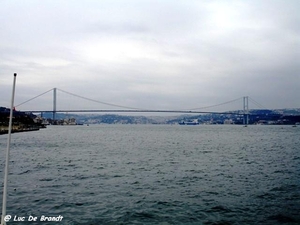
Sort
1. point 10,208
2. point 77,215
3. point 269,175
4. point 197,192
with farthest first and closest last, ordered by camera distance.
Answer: point 269,175 < point 197,192 < point 10,208 < point 77,215

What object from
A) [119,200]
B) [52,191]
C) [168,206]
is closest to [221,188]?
[168,206]

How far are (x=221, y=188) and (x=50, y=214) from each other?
6.40m

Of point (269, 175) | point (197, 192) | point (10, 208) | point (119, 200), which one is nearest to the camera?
point (10, 208)

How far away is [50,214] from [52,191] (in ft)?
9.02

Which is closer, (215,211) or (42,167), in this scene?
(215,211)

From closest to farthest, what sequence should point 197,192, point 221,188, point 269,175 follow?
point 197,192 < point 221,188 < point 269,175

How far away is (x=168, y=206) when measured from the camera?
8836mm

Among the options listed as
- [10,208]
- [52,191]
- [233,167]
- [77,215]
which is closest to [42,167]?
[52,191]

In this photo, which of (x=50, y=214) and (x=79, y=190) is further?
(x=79, y=190)

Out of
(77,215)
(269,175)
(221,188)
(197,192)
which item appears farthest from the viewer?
(269,175)

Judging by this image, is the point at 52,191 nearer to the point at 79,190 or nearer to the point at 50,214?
the point at 79,190

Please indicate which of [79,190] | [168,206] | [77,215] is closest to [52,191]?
[79,190]

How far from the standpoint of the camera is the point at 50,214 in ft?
26.6

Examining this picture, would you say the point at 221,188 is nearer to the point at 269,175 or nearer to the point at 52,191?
the point at 269,175
